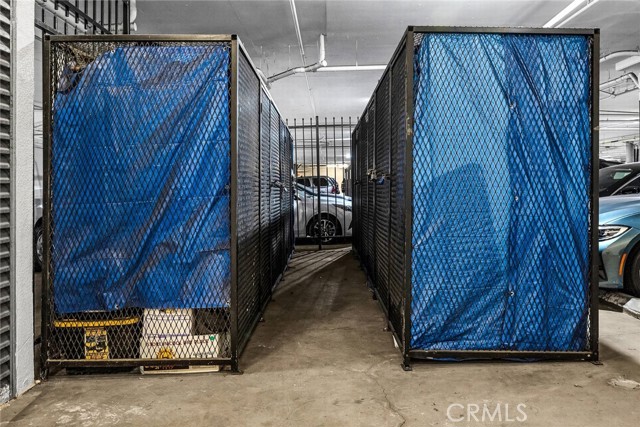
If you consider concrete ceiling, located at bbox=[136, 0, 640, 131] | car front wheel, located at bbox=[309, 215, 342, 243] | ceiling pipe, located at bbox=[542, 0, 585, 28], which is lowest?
car front wheel, located at bbox=[309, 215, 342, 243]

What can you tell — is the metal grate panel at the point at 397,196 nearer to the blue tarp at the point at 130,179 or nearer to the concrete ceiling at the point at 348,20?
the blue tarp at the point at 130,179

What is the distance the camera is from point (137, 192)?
8.86 feet

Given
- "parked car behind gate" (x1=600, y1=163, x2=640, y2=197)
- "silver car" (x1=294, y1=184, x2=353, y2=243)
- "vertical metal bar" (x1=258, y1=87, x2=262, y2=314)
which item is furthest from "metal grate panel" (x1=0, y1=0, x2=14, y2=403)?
"silver car" (x1=294, y1=184, x2=353, y2=243)

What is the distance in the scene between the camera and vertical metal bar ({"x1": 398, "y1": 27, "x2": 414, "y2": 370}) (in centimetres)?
275

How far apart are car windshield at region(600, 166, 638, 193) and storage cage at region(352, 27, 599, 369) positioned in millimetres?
3210

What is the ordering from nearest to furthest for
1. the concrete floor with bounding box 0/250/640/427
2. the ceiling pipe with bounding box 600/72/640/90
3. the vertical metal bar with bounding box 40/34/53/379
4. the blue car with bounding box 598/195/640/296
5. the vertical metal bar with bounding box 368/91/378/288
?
the concrete floor with bounding box 0/250/640/427 < the vertical metal bar with bounding box 40/34/53/379 < the blue car with bounding box 598/195/640/296 < the vertical metal bar with bounding box 368/91/378/288 < the ceiling pipe with bounding box 600/72/640/90

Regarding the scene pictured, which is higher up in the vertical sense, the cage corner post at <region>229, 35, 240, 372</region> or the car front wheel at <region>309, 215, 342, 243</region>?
the cage corner post at <region>229, 35, 240, 372</region>

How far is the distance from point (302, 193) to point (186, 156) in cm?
641

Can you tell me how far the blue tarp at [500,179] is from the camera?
2775mm

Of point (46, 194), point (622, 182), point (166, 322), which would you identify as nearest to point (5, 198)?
point (46, 194)

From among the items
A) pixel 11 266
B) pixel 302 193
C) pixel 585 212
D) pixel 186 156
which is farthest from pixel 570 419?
pixel 302 193

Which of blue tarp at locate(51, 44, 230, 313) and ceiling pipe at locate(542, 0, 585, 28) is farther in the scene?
ceiling pipe at locate(542, 0, 585, 28)

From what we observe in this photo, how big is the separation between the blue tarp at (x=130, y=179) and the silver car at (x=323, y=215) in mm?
6252

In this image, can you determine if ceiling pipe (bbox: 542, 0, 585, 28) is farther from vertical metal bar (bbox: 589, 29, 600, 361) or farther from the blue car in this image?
vertical metal bar (bbox: 589, 29, 600, 361)
